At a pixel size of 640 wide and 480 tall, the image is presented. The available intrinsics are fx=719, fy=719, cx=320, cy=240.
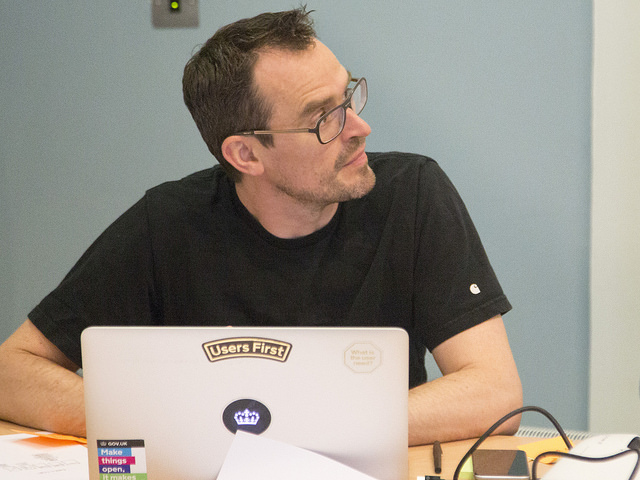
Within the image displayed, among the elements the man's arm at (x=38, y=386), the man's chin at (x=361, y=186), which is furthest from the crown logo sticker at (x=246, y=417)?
the man's chin at (x=361, y=186)

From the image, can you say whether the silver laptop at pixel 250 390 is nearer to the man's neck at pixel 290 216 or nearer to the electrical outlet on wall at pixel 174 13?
the man's neck at pixel 290 216

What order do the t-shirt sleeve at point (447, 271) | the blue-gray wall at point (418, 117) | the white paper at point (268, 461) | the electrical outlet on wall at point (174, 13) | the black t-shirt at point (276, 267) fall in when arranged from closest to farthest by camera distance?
the white paper at point (268, 461), the t-shirt sleeve at point (447, 271), the black t-shirt at point (276, 267), the blue-gray wall at point (418, 117), the electrical outlet on wall at point (174, 13)

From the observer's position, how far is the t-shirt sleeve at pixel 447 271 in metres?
1.42

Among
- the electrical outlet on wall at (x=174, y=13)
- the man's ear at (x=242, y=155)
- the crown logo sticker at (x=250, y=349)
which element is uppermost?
the electrical outlet on wall at (x=174, y=13)

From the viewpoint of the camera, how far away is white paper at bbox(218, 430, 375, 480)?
0.83 meters

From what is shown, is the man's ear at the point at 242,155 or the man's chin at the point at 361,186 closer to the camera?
the man's chin at the point at 361,186

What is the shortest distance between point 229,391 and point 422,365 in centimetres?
86

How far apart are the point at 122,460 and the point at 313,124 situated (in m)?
0.87

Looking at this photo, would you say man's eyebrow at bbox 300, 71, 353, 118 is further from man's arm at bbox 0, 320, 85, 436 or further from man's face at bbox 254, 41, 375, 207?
man's arm at bbox 0, 320, 85, 436

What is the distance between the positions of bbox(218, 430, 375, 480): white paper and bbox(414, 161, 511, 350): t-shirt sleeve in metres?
0.64

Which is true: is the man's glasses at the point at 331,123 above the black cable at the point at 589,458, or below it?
above

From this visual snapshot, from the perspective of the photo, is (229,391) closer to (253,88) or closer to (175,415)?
(175,415)

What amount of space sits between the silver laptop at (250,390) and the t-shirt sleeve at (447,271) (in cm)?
57

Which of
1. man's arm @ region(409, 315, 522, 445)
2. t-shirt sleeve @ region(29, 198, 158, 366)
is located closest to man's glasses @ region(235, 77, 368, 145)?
t-shirt sleeve @ region(29, 198, 158, 366)
